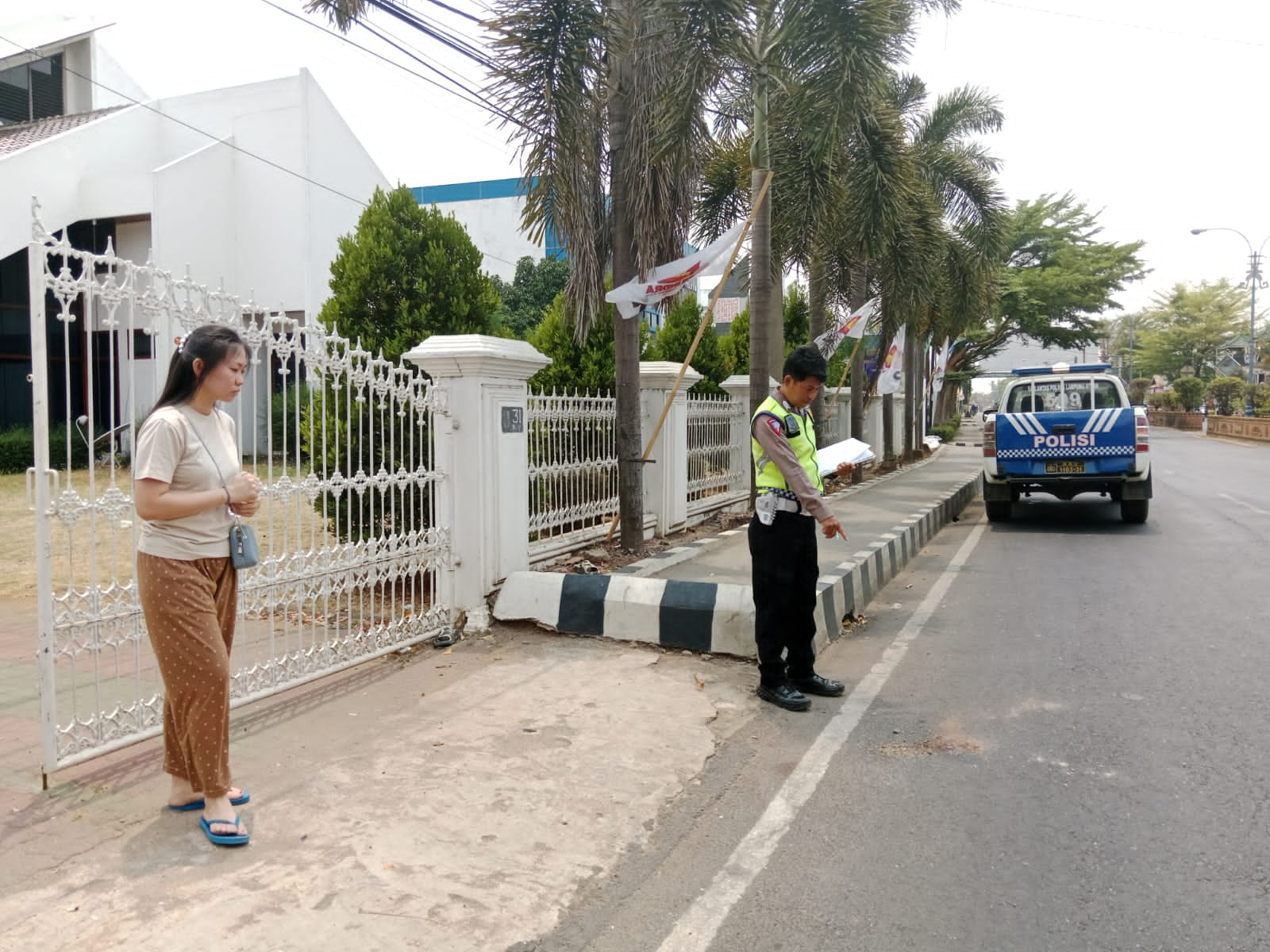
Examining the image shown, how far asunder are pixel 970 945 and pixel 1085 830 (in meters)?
0.99

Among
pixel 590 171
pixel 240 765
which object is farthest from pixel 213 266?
pixel 240 765

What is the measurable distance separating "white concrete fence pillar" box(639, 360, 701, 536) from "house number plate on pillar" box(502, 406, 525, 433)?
2.99 meters

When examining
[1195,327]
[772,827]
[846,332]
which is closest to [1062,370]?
[846,332]

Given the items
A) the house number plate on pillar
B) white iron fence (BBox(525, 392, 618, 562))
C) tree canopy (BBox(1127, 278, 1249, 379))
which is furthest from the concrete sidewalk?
tree canopy (BBox(1127, 278, 1249, 379))

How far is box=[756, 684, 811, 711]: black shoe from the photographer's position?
486 centimetres

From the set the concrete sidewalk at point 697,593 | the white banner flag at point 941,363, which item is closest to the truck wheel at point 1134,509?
the concrete sidewalk at point 697,593

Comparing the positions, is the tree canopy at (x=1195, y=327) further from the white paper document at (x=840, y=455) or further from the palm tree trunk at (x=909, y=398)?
the white paper document at (x=840, y=455)

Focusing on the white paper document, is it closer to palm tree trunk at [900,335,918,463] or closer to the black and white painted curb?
the black and white painted curb

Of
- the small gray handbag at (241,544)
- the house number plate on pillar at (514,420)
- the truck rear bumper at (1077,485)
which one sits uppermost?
the house number plate on pillar at (514,420)

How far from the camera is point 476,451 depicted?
6062 mm

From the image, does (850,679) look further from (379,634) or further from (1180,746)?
(379,634)

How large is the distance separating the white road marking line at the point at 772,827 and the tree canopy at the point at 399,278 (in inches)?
160

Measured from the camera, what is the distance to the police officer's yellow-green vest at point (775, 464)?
487 centimetres

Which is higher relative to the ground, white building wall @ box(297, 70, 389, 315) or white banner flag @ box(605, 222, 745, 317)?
white building wall @ box(297, 70, 389, 315)
